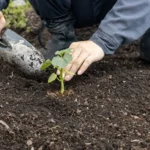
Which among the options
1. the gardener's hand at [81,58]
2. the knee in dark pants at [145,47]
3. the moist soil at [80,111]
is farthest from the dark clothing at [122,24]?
the knee in dark pants at [145,47]

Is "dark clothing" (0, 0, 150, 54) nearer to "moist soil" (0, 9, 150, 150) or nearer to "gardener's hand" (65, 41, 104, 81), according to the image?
"gardener's hand" (65, 41, 104, 81)

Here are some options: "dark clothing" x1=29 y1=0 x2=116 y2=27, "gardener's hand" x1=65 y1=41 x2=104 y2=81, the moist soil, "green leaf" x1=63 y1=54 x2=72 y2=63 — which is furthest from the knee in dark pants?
"green leaf" x1=63 y1=54 x2=72 y2=63

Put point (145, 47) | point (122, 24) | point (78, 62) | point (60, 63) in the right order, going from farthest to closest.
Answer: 1. point (145, 47)
2. point (122, 24)
3. point (78, 62)
4. point (60, 63)

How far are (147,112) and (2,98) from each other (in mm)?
685

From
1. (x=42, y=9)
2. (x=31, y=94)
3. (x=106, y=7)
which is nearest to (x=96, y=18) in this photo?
(x=106, y=7)

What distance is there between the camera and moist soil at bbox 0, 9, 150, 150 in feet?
6.20

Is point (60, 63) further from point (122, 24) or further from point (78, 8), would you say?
point (78, 8)

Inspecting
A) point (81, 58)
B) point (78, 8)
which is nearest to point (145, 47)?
point (78, 8)

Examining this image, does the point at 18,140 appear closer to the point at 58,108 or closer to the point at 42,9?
the point at 58,108

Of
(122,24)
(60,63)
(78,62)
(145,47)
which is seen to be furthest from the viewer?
(145,47)

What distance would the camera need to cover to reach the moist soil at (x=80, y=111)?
189cm

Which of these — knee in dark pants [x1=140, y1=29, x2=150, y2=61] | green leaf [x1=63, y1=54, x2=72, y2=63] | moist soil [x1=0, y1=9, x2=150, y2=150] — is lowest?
knee in dark pants [x1=140, y1=29, x2=150, y2=61]

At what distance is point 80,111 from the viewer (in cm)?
213

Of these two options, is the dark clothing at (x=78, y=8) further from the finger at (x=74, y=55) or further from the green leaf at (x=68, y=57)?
the green leaf at (x=68, y=57)
